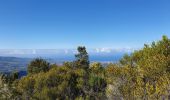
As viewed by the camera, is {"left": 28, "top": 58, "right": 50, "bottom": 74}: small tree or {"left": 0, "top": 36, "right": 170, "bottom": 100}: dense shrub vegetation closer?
{"left": 0, "top": 36, "right": 170, "bottom": 100}: dense shrub vegetation

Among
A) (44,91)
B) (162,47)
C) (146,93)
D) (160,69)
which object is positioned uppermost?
(162,47)

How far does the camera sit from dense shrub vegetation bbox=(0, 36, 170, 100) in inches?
1029

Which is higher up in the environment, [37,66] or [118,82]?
[118,82]

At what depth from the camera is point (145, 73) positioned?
1151 inches

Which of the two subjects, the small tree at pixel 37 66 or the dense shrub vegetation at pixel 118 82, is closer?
the dense shrub vegetation at pixel 118 82

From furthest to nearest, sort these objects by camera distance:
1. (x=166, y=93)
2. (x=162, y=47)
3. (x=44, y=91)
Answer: (x=44, y=91), (x=162, y=47), (x=166, y=93)

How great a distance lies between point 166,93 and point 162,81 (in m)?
1.51

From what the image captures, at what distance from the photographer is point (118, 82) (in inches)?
1146

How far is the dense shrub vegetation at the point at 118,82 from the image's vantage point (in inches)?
1029

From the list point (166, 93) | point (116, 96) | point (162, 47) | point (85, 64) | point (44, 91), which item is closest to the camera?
point (166, 93)

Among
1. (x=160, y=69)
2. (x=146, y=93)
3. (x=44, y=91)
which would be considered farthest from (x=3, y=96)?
(x=44, y=91)

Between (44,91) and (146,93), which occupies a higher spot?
(146,93)

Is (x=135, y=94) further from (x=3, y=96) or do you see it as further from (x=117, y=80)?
(x=3, y=96)

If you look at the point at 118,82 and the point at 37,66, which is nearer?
the point at 118,82
